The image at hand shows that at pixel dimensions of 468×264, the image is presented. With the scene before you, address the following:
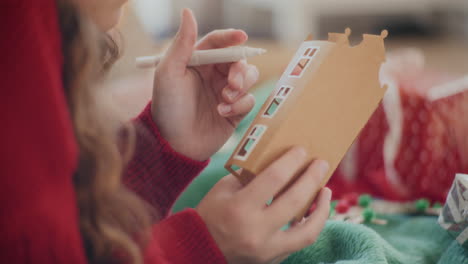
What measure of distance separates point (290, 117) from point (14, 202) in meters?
0.26

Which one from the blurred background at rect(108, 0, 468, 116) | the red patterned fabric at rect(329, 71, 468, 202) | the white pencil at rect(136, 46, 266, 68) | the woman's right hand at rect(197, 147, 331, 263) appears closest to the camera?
the woman's right hand at rect(197, 147, 331, 263)

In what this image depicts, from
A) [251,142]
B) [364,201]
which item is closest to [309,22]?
[364,201]

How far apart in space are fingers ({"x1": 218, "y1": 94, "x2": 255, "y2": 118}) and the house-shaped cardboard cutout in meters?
0.08

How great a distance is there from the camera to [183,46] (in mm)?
557

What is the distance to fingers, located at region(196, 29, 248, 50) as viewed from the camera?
0.58 m

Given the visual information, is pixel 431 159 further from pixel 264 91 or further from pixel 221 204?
pixel 221 204

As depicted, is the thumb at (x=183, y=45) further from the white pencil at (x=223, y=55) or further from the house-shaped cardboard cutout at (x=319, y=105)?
the house-shaped cardboard cutout at (x=319, y=105)

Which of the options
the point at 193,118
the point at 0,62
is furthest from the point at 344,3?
the point at 0,62

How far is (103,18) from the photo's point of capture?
428 millimetres

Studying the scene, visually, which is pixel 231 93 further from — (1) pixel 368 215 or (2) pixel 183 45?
(1) pixel 368 215

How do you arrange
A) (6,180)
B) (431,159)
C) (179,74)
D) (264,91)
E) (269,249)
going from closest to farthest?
(6,180)
(269,249)
(179,74)
(431,159)
(264,91)

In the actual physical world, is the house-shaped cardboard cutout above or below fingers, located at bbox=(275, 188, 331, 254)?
above

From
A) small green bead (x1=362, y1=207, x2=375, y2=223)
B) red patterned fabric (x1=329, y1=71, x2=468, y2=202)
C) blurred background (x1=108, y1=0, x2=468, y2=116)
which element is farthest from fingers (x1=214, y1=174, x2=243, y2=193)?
blurred background (x1=108, y1=0, x2=468, y2=116)

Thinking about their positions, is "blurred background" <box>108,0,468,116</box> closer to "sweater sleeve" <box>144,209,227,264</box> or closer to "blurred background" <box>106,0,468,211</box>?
"blurred background" <box>106,0,468,211</box>
